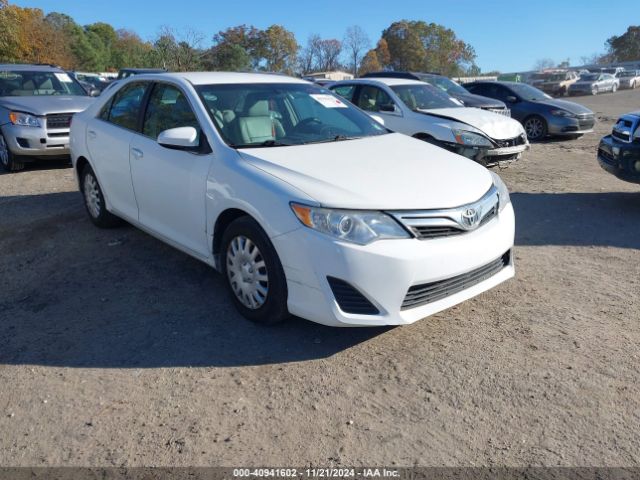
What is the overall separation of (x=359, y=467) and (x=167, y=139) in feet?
8.30

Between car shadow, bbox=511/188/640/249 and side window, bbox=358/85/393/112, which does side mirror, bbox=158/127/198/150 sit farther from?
side window, bbox=358/85/393/112

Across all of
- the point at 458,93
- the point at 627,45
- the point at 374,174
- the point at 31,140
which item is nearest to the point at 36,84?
the point at 31,140

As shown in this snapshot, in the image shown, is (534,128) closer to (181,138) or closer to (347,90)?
(347,90)

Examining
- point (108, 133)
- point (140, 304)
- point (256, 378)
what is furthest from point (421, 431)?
point (108, 133)

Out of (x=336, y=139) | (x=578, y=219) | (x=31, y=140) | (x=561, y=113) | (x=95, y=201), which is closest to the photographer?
(x=336, y=139)

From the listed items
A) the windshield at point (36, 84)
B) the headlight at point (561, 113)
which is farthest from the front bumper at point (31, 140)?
the headlight at point (561, 113)

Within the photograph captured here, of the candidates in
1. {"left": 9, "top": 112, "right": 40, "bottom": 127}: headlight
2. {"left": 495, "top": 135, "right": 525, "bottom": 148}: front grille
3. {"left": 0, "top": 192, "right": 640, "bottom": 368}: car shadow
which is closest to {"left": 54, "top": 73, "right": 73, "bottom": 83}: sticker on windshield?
{"left": 9, "top": 112, "right": 40, "bottom": 127}: headlight

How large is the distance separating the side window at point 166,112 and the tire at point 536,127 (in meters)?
10.8

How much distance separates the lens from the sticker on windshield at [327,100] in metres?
4.72

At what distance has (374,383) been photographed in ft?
9.97

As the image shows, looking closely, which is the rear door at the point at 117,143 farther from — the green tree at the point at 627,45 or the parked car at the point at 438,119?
the green tree at the point at 627,45

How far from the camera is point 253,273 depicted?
11.6ft

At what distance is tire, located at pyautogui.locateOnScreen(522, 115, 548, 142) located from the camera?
43.0ft

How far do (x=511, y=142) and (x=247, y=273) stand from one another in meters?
6.29
